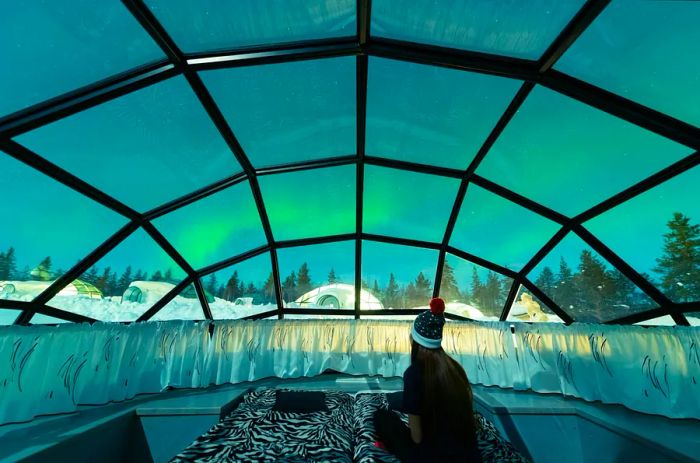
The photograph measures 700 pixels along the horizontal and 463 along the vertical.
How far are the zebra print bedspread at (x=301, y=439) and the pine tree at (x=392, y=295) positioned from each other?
243 centimetres

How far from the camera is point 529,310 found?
199 inches

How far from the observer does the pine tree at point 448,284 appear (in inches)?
218

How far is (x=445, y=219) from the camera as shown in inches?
194

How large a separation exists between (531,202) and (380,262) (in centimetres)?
280

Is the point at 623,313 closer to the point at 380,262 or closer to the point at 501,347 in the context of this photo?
the point at 501,347

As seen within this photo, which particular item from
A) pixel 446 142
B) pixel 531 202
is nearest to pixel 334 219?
pixel 446 142

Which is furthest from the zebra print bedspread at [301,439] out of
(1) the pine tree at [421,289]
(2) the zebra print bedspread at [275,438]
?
(1) the pine tree at [421,289]

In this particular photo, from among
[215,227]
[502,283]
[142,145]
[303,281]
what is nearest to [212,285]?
[215,227]

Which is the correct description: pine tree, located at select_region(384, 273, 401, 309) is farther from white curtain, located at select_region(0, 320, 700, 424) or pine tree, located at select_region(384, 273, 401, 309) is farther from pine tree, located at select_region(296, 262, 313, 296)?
pine tree, located at select_region(296, 262, 313, 296)

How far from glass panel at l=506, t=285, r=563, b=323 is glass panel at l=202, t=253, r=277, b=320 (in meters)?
4.59

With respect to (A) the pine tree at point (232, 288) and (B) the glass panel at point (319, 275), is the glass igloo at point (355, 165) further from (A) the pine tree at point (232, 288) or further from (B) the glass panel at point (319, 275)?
(B) the glass panel at point (319, 275)

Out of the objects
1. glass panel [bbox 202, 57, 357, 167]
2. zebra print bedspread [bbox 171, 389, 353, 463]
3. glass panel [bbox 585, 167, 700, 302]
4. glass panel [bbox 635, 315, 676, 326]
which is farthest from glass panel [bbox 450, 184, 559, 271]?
zebra print bedspread [bbox 171, 389, 353, 463]

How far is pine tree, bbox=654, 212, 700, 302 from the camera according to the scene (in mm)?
2949

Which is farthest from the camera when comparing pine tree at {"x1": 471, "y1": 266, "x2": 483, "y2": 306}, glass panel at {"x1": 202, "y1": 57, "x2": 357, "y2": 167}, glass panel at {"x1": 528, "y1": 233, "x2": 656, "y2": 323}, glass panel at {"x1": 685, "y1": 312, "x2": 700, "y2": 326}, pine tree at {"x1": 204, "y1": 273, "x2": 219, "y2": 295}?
pine tree at {"x1": 471, "y1": 266, "x2": 483, "y2": 306}
